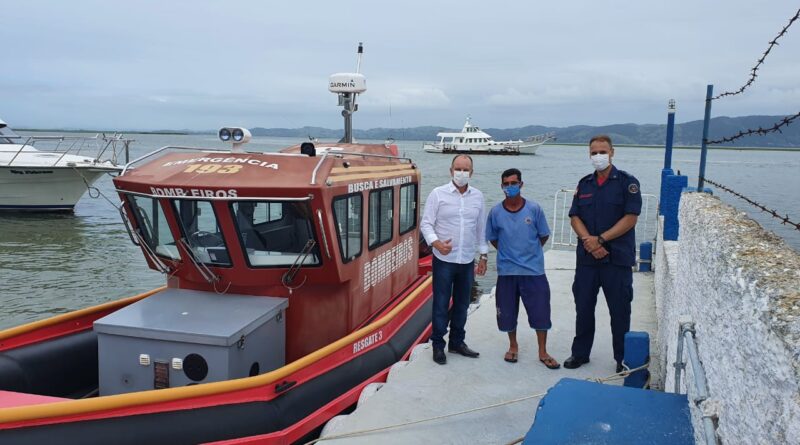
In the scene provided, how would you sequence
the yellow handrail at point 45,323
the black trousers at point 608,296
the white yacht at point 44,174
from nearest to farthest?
the black trousers at point 608,296, the yellow handrail at point 45,323, the white yacht at point 44,174

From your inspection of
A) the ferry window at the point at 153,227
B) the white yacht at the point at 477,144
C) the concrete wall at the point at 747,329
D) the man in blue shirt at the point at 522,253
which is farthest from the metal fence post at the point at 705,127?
the white yacht at the point at 477,144

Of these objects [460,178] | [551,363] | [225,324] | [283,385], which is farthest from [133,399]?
[551,363]

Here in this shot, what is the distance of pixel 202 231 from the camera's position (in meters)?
4.88

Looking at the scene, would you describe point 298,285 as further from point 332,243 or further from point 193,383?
point 193,383

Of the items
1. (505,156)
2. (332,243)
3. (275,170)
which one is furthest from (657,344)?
(505,156)

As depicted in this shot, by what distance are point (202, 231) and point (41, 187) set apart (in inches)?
700

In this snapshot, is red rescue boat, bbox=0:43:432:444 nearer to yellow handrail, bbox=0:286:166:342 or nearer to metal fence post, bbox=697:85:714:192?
yellow handrail, bbox=0:286:166:342

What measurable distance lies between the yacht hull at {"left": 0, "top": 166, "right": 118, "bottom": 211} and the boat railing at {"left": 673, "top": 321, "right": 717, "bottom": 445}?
63.4 feet

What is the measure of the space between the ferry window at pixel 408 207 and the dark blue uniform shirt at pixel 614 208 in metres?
2.79

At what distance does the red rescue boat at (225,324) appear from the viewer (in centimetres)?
387

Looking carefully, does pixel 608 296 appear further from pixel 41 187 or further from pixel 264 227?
pixel 41 187

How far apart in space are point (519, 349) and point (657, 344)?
3.79ft

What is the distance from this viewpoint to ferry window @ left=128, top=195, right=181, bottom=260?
16.2ft

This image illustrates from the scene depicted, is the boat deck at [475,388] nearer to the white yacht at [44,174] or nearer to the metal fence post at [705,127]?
the metal fence post at [705,127]
